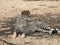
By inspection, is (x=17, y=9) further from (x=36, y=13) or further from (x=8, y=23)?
(x=8, y=23)

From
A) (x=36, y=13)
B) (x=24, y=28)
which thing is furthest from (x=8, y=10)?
(x=24, y=28)

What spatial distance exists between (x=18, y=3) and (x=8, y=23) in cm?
361

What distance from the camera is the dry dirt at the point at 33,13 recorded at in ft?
20.5

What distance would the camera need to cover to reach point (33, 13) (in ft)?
31.6

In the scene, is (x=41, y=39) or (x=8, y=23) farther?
(x=8, y=23)

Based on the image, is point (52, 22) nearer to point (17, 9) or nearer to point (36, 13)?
point (36, 13)

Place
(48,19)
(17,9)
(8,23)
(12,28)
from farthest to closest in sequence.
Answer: (17,9)
(48,19)
(8,23)
(12,28)

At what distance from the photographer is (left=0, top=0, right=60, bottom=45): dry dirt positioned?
20.5 ft

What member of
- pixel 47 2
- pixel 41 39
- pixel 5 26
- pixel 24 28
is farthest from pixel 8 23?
pixel 47 2

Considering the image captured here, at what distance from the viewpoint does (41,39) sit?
642cm

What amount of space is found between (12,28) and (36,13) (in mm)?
2365

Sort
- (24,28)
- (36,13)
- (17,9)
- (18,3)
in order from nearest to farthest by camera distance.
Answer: (24,28) → (36,13) → (17,9) → (18,3)

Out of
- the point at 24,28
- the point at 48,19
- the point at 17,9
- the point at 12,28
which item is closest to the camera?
the point at 24,28

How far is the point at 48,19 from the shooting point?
28.3 feet
